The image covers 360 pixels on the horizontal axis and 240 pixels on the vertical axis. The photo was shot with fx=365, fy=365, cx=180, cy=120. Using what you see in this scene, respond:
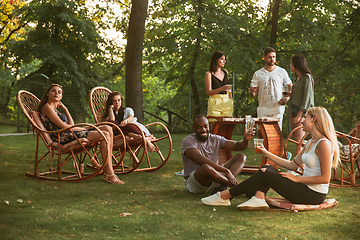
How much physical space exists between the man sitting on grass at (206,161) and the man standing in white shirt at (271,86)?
1475 millimetres

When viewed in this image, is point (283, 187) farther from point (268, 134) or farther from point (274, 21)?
point (274, 21)

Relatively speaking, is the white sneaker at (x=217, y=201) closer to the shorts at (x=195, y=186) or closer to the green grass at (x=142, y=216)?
the green grass at (x=142, y=216)

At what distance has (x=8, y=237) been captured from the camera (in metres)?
2.52

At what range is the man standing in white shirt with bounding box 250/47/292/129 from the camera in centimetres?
522

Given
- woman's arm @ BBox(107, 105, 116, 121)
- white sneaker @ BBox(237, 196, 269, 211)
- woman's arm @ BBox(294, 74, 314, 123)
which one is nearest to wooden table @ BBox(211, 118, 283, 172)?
woman's arm @ BBox(294, 74, 314, 123)

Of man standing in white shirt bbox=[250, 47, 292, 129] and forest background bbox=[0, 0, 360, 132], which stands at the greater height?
forest background bbox=[0, 0, 360, 132]

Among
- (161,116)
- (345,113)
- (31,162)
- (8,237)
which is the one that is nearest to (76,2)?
(161,116)

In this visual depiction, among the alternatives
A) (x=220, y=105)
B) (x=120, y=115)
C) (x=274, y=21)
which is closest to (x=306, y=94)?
(x=220, y=105)

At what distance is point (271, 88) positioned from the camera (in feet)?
17.1

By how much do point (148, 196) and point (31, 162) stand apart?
9.17 feet

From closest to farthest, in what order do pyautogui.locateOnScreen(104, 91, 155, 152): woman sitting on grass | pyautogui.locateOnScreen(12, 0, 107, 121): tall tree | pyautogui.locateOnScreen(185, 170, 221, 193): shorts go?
pyautogui.locateOnScreen(185, 170, 221, 193): shorts, pyautogui.locateOnScreen(104, 91, 155, 152): woman sitting on grass, pyautogui.locateOnScreen(12, 0, 107, 121): tall tree

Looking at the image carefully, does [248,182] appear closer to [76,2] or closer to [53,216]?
[53,216]

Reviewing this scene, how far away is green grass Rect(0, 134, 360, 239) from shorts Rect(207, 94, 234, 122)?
49.9 inches

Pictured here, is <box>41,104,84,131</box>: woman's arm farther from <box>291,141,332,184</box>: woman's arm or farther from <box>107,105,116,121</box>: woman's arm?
<box>291,141,332,184</box>: woman's arm
